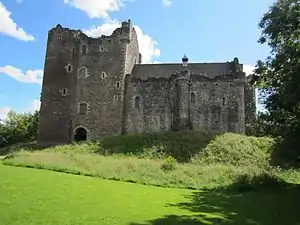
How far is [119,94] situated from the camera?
44.1m

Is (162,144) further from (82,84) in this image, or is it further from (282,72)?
(282,72)

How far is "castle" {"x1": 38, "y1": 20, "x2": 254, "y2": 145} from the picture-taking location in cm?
4253

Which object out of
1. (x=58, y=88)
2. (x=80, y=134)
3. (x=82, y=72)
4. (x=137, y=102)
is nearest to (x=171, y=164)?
(x=137, y=102)

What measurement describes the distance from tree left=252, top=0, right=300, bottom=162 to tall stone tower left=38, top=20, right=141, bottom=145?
2527 centimetres

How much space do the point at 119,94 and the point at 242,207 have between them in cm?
2966

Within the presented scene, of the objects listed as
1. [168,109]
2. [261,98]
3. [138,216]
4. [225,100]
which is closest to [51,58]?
[168,109]

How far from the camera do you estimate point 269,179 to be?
886 inches

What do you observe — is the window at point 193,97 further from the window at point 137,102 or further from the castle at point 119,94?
the window at point 137,102

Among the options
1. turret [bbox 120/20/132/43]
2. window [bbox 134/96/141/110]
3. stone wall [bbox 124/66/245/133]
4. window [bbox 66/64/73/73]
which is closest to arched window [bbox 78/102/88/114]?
window [bbox 66/64/73/73]

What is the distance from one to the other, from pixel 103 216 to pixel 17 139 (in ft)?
189

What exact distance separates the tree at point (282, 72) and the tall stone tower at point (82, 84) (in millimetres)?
25269

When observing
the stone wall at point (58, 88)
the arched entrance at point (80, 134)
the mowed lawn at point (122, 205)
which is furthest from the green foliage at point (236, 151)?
the stone wall at point (58, 88)

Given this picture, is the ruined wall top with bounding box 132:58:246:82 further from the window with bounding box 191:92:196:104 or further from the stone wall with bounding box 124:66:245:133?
the window with bounding box 191:92:196:104

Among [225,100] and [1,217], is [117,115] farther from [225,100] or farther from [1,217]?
[1,217]
